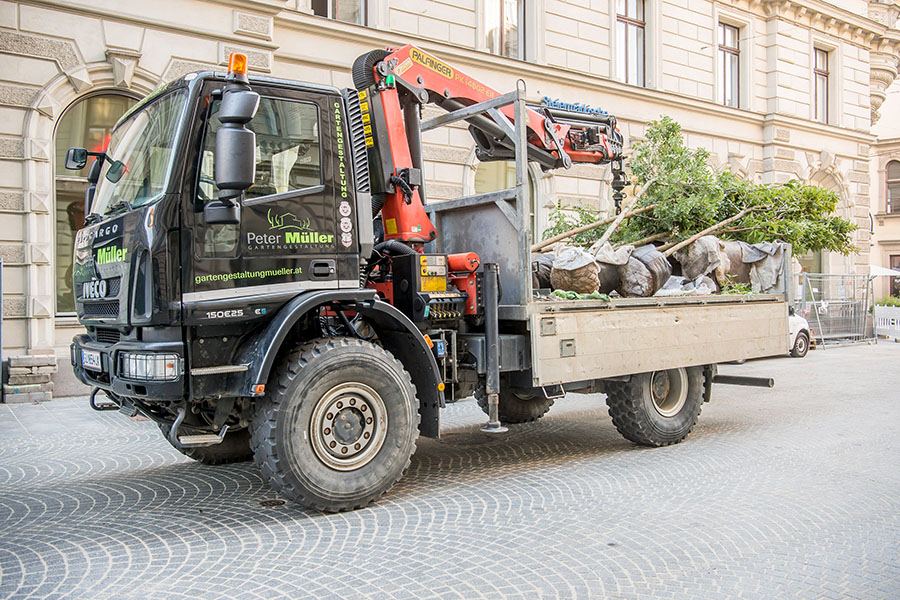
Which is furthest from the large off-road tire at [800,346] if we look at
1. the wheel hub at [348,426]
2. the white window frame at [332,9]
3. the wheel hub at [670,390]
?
the wheel hub at [348,426]

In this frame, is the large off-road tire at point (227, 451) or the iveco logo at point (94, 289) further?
the large off-road tire at point (227, 451)

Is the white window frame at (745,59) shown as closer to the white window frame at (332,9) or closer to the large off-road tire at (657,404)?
the white window frame at (332,9)

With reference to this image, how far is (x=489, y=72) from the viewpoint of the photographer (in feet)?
54.5

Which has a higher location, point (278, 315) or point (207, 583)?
point (278, 315)

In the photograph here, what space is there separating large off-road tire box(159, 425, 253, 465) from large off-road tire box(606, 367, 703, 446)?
11.2 ft

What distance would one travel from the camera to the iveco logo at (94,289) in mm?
5461

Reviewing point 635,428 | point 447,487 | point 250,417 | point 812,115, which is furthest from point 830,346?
point 250,417

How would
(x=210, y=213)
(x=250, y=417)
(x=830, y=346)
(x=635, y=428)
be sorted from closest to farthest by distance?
1. (x=210, y=213)
2. (x=250, y=417)
3. (x=635, y=428)
4. (x=830, y=346)

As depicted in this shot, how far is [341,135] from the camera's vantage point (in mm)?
5676

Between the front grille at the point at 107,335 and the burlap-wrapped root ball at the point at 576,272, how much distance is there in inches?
154

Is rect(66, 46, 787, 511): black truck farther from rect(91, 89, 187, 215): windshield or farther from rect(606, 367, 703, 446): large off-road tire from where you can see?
rect(606, 367, 703, 446): large off-road tire

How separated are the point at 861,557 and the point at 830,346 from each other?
18.0m

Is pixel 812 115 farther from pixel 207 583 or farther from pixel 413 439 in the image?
pixel 207 583

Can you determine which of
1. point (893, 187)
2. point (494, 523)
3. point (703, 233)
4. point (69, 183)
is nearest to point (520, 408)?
point (703, 233)
